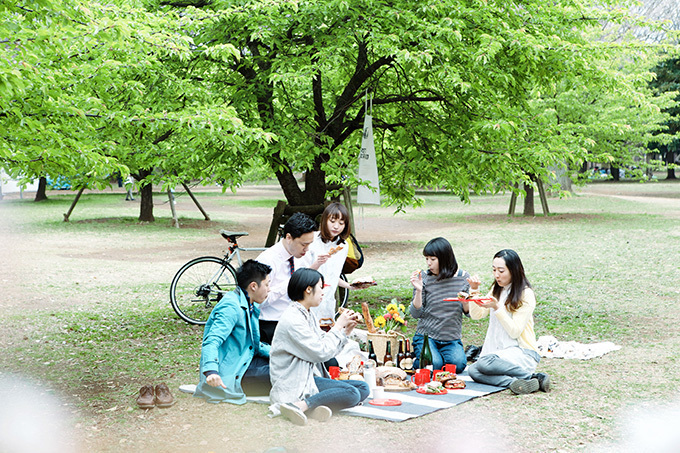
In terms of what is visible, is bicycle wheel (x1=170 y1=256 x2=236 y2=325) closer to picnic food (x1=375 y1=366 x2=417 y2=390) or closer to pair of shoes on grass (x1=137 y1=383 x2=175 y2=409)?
pair of shoes on grass (x1=137 y1=383 x2=175 y2=409)

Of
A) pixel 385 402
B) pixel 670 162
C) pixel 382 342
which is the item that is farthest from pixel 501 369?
pixel 670 162

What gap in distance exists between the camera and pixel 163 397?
5695 mm

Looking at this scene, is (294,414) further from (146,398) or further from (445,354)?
(445,354)

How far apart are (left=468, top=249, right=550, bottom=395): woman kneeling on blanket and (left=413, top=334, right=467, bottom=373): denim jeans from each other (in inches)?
15.5

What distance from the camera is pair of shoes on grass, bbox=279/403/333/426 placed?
5.14 metres

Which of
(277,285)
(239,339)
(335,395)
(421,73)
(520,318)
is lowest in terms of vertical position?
(335,395)

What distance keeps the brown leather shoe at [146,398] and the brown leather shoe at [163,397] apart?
0.15 ft

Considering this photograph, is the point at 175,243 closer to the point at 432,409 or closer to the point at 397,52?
the point at 397,52

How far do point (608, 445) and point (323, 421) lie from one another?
1.96 meters

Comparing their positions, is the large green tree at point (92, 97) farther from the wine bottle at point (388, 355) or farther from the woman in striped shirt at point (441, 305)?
the wine bottle at point (388, 355)

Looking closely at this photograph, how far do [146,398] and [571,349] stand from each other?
4.22m

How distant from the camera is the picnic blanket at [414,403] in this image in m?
5.35

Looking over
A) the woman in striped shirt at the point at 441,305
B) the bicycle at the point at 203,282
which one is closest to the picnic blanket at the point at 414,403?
the woman in striped shirt at the point at 441,305

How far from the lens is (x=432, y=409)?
18.0 ft
